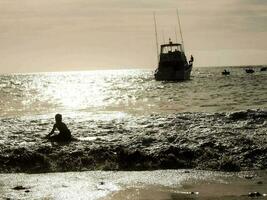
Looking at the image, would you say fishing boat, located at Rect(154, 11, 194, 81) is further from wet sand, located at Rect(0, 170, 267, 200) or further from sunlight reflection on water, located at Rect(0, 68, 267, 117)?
wet sand, located at Rect(0, 170, 267, 200)

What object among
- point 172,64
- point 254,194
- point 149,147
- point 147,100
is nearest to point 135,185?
point 254,194

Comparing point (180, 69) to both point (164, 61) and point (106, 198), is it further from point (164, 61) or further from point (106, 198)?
point (106, 198)

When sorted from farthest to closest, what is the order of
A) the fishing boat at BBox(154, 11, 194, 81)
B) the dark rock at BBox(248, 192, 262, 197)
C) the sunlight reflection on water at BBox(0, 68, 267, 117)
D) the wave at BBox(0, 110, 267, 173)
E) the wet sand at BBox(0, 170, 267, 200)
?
the fishing boat at BBox(154, 11, 194, 81) → the sunlight reflection on water at BBox(0, 68, 267, 117) → the wave at BBox(0, 110, 267, 173) → the wet sand at BBox(0, 170, 267, 200) → the dark rock at BBox(248, 192, 262, 197)

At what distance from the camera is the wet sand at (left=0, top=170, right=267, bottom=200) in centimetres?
1012

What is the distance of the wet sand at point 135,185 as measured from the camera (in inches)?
398

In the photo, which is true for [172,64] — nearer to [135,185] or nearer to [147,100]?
[147,100]

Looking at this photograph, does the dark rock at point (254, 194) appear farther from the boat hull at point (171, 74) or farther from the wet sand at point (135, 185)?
the boat hull at point (171, 74)

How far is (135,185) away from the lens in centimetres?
1119

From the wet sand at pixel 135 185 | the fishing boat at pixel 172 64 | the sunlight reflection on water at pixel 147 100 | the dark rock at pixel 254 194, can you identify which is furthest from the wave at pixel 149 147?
the fishing boat at pixel 172 64

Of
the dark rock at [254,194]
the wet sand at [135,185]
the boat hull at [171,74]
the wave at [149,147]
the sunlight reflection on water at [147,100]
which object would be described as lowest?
the dark rock at [254,194]

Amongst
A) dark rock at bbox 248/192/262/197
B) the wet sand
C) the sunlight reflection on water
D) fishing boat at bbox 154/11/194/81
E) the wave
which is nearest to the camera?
dark rock at bbox 248/192/262/197

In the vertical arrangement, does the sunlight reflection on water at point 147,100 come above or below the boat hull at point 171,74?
below

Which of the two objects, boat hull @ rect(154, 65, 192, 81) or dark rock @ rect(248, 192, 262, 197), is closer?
dark rock @ rect(248, 192, 262, 197)

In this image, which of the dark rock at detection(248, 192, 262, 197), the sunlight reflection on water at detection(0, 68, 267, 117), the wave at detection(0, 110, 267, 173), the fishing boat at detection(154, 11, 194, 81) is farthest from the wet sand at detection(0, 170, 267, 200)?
the fishing boat at detection(154, 11, 194, 81)
